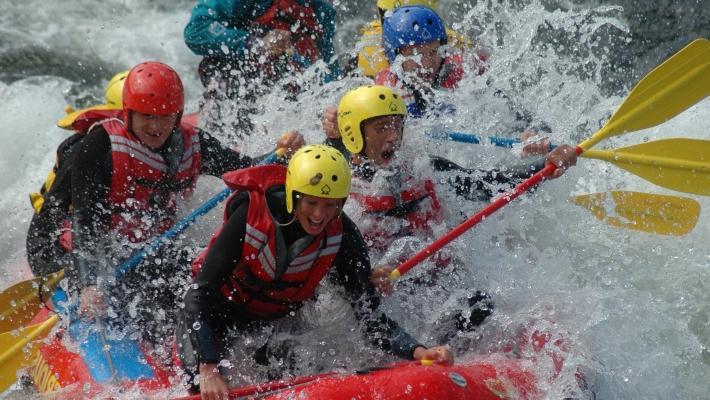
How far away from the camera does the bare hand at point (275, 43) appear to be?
20.6 feet

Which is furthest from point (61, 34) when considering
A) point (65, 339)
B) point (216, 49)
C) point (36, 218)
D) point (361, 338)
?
point (361, 338)

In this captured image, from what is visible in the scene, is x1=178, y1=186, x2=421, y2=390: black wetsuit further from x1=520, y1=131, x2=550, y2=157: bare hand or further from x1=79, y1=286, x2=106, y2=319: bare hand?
x1=520, y1=131, x2=550, y2=157: bare hand

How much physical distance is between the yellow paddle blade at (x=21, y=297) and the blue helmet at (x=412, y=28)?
253 centimetres

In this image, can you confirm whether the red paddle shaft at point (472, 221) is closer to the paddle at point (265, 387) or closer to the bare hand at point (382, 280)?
the bare hand at point (382, 280)

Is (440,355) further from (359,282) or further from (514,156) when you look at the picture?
(514,156)

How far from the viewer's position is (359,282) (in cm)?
408

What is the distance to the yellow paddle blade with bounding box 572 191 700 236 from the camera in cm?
518

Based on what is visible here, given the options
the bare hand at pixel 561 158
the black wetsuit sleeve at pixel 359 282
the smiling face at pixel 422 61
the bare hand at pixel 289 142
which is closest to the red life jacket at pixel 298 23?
the smiling face at pixel 422 61

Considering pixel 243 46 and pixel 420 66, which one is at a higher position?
pixel 420 66

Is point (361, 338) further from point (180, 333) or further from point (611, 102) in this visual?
point (611, 102)

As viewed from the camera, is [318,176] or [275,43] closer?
[318,176]

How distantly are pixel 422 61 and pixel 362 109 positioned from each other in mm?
1256

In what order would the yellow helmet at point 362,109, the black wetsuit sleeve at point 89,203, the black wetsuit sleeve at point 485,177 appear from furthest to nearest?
the black wetsuit sleeve at point 485,177 → the yellow helmet at point 362,109 → the black wetsuit sleeve at point 89,203

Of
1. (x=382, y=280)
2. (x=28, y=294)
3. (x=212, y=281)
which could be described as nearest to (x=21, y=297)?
(x=28, y=294)
